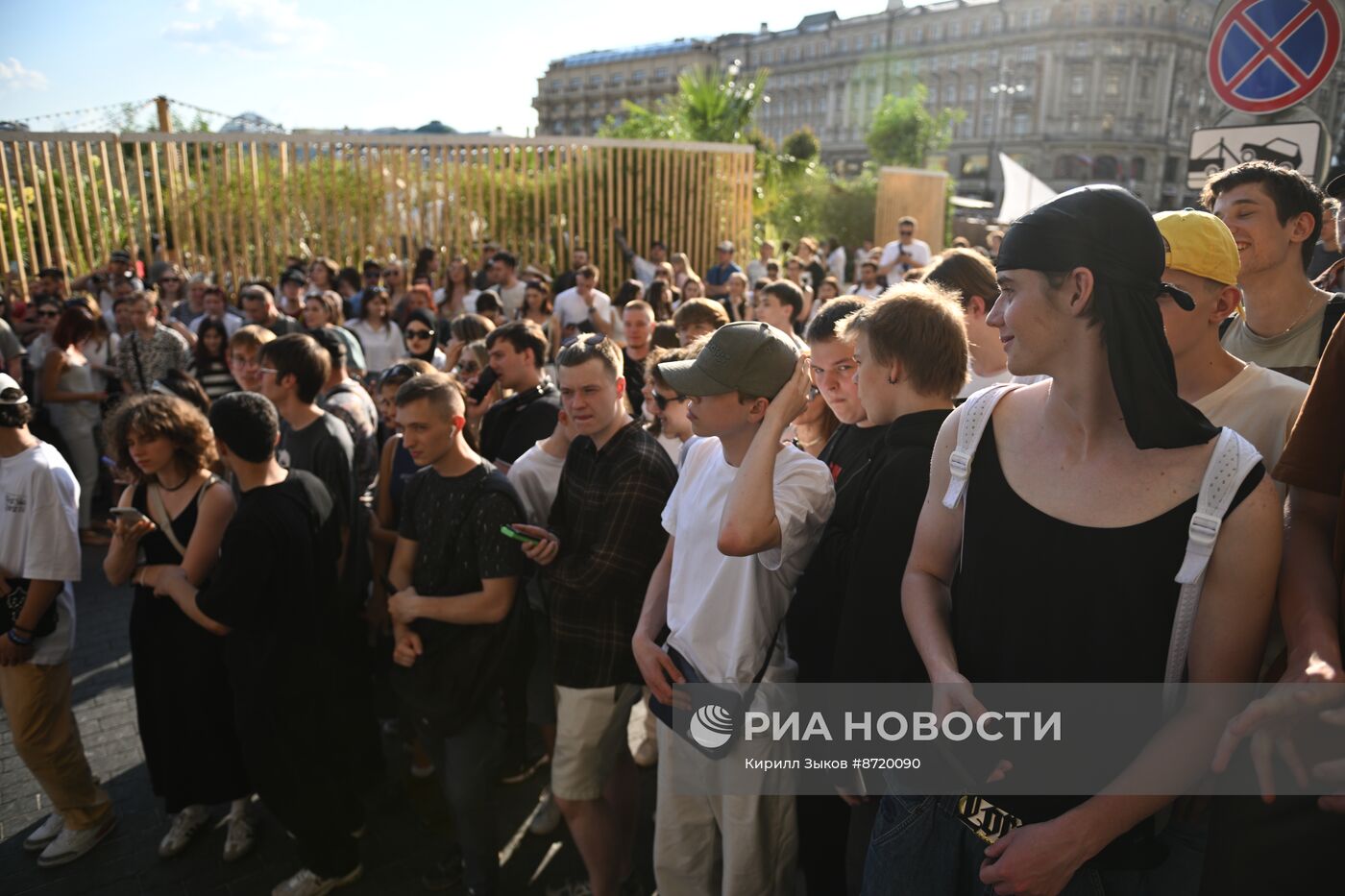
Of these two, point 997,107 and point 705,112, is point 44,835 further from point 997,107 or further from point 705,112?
point 997,107

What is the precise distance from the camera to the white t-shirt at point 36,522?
10.8 ft

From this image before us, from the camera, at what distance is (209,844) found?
11.7 feet

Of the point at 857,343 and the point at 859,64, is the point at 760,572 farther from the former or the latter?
the point at 859,64

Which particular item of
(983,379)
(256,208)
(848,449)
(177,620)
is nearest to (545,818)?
(177,620)

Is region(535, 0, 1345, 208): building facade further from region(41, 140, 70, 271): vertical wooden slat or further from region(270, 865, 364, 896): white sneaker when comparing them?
region(270, 865, 364, 896): white sneaker

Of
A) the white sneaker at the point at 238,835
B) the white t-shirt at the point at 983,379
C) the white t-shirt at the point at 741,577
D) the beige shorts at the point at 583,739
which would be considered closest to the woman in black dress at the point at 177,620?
the white sneaker at the point at 238,835

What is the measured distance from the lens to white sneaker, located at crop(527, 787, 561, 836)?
362 centimetres

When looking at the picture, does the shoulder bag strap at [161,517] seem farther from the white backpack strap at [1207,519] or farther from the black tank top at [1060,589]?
the white backpack strap at [1207,519]

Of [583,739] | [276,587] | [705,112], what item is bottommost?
[583,739]

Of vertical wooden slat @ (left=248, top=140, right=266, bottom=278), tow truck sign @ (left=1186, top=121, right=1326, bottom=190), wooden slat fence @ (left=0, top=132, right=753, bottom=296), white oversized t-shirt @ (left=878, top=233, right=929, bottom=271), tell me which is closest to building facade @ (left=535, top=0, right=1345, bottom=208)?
wooden slat fence @ (left=0, top=132, right=753, bottom=296)

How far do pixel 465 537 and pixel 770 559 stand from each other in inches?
50.6

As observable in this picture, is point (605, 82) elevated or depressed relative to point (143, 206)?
elevated

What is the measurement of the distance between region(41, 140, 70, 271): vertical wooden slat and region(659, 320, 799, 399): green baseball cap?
1241cm

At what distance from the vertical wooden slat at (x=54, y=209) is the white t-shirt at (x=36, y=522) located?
10.1 m
